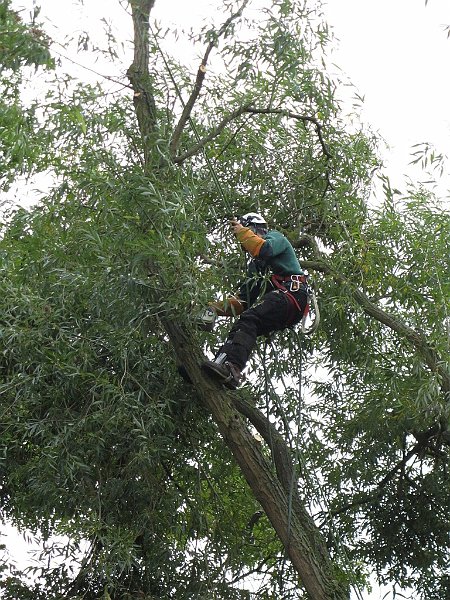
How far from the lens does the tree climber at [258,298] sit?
18.1 ft

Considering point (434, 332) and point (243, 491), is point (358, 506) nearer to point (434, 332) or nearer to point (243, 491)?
point (243, 491)

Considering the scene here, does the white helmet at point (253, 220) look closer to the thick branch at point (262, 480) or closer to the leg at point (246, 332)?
the leg at point (246, 332)

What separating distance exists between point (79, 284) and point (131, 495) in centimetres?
148

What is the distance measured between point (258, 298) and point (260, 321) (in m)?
0.19

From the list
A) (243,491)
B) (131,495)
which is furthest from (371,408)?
(131,495)

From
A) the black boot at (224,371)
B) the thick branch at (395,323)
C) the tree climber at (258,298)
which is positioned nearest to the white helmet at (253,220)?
the tree climber at (258,298)

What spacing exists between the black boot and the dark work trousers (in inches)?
1.7

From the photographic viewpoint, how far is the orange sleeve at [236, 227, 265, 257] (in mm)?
5668

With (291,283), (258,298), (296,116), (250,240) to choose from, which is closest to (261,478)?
(258,298)

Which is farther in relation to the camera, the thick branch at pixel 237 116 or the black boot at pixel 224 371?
the thick branch at pixel 237 116

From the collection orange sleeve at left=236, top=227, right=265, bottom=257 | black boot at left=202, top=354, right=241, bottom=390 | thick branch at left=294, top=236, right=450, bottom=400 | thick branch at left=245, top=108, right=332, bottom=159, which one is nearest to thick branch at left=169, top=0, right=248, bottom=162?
thick branch at left=245, top=108, right=332, bottom=159

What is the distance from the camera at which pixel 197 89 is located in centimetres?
554

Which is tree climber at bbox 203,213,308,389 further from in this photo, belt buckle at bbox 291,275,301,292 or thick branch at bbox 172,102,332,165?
thick branch at bbox 172,102,332,165

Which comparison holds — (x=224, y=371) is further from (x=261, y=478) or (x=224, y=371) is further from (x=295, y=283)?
(x=295, y=283)
